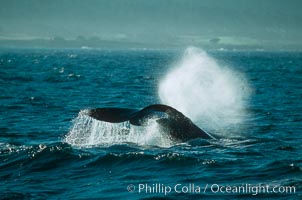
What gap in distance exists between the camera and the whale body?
11375mm

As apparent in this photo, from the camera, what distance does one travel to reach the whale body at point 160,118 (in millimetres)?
11375

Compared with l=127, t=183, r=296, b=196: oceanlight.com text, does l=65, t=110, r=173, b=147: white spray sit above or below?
above

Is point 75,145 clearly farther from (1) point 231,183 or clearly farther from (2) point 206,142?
(1) point 231,183

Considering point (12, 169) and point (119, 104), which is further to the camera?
point (119, 104)

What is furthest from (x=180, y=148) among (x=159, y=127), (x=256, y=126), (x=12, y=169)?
(x=256, y=126)

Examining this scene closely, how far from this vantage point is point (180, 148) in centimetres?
1306

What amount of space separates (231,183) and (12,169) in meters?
4.89
